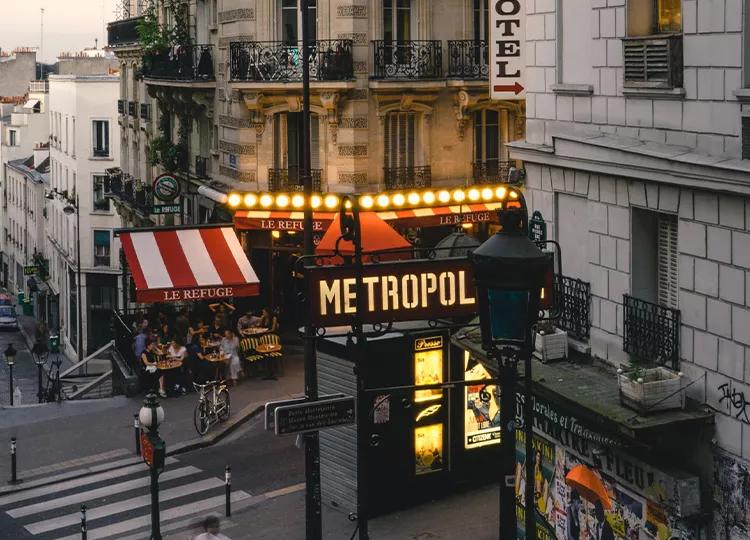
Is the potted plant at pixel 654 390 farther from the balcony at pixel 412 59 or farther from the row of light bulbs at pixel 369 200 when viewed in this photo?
the balcony at pixel 412 59

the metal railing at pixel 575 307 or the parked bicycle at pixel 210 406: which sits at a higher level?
the metal railing at pixel 575 307

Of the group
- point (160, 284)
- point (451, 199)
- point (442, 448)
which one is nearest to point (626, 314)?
point (442, 448)

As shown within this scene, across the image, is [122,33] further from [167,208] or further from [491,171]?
[491,171]

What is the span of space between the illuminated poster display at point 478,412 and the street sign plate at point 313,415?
5.83m

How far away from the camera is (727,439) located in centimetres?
1253

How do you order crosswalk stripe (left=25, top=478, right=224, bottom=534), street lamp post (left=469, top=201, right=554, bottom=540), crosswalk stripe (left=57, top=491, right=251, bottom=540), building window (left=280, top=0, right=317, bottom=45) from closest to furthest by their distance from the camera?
street lamp post (left=469, top=201, right=554, bottom=540), crosswalk stripe (left=57, top=491, right=251, bottom=540), crosswalk stripe (left=25, top=478, right=224, bottom=534), building window (left=280, top=0, right=317, bottom=45)

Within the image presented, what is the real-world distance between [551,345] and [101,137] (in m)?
51.6

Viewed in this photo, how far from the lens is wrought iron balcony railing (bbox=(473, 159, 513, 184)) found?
112ft

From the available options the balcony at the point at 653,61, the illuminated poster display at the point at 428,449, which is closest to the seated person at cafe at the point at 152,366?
the illuminated poster display at the point at 428,449

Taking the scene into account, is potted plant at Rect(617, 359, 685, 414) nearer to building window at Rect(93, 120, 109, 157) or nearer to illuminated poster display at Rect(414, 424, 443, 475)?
illuminated poster display at Rect(414, 424, 443, 475)

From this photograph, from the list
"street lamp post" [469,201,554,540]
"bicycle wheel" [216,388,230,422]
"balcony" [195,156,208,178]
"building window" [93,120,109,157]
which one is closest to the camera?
"street lamp post" [469,201,554,540]

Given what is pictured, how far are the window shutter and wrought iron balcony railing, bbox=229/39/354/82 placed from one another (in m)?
18.8

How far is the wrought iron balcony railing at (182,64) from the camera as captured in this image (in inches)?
1428

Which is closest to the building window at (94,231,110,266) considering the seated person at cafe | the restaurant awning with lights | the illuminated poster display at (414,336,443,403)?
the restaurant awning with lights
